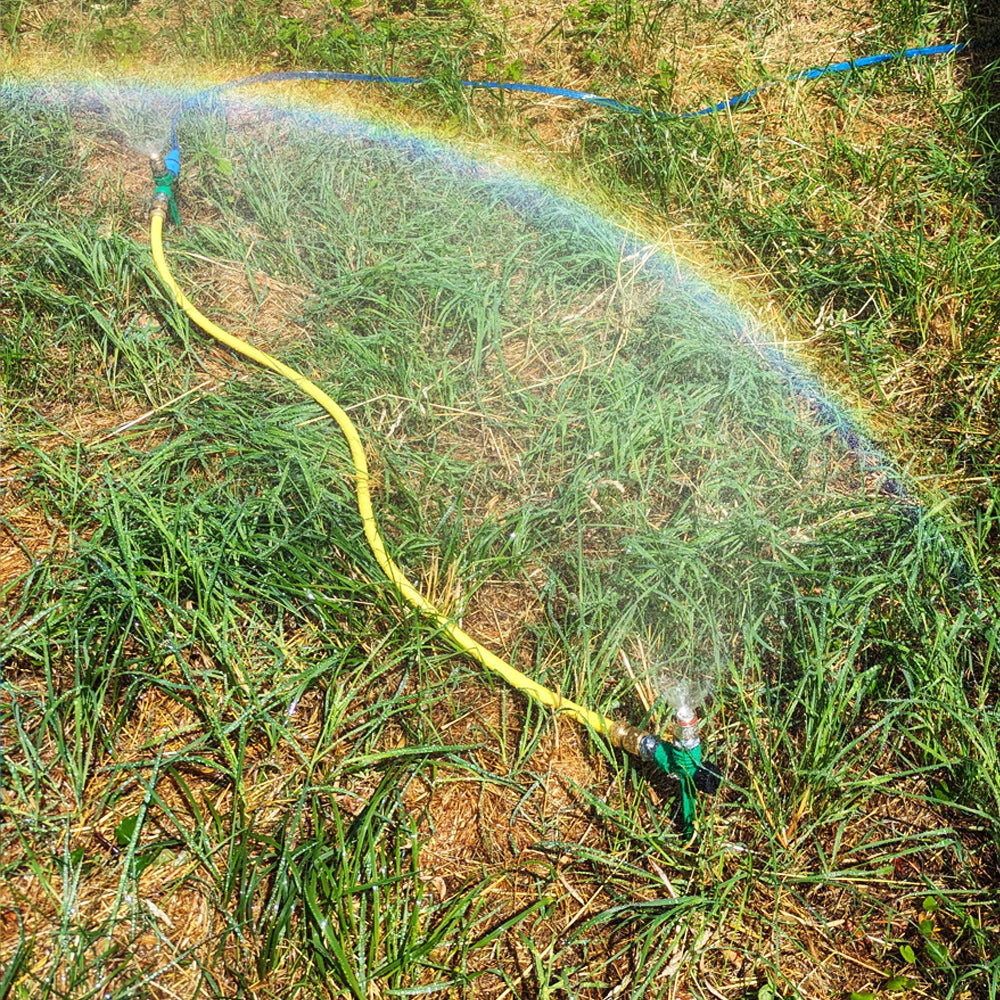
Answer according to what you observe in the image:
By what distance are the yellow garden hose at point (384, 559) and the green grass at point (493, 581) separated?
0.05m

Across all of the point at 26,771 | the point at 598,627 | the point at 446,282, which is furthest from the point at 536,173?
the point at 26,771

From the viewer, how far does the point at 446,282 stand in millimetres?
3375

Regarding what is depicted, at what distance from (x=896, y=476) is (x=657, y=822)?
129 centimetres

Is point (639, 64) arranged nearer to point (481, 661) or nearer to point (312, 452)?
point (312, 452)

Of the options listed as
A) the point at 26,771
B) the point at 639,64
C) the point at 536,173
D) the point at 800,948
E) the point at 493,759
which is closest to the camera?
the point at 800,948

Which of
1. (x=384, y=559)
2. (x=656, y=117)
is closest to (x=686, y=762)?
(x=384, y=559)

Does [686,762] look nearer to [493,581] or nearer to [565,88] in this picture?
[493,581]

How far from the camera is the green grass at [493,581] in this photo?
208cm

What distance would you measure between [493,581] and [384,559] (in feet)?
→ 1.01

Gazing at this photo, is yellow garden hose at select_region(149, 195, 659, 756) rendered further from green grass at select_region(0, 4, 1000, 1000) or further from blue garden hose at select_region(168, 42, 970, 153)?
blue garden hose at select_region(168, 42, 970, 153)

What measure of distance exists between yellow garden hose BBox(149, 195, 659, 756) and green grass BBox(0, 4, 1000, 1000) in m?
0.05

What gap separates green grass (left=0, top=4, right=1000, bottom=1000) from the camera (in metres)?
2.08

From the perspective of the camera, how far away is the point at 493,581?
8.87 ft

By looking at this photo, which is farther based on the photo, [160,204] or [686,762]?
[160,204]
